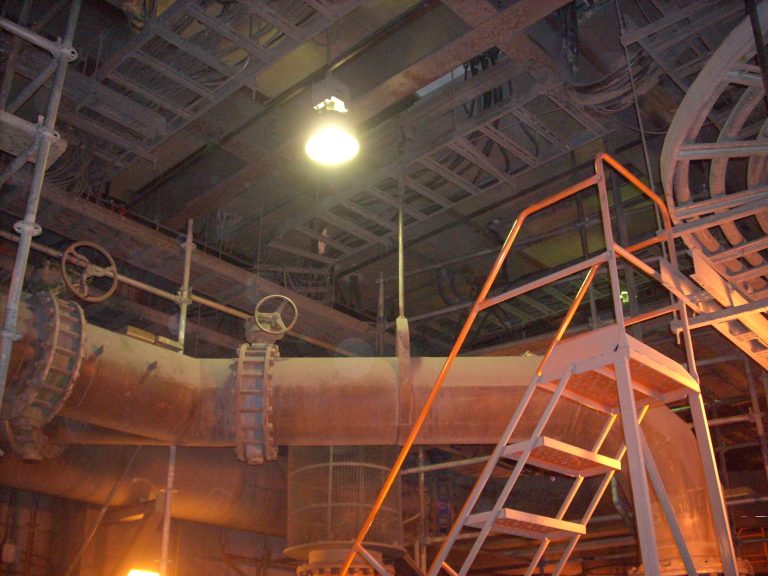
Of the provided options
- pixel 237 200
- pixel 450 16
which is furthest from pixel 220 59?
pixel 237 200

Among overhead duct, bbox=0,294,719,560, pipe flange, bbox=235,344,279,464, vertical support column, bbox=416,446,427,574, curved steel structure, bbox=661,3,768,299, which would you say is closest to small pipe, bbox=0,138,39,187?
overhead duct, bbox=0,294,719,560

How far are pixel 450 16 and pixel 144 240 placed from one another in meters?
4.26

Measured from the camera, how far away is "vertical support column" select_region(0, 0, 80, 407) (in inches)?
210

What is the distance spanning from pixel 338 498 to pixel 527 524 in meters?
4.29

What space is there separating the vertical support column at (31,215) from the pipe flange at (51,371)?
212mm

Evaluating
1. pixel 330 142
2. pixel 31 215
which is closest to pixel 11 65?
→ pixel 31 215

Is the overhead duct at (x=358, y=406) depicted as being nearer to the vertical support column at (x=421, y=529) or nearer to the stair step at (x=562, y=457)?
the stair step at (x=562, y=457)

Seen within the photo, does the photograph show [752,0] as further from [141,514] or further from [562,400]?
[141,514]

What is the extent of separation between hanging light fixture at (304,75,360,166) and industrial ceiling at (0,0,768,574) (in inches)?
21.2

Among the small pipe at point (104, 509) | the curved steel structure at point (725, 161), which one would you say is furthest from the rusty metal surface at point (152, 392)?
the curved steel structure at point (725, 161)

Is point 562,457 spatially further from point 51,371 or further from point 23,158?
point 23,158

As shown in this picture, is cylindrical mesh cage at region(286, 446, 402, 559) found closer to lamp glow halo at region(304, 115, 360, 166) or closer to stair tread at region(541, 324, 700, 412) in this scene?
lamp glow halo at region(304, 115, 360, 166)

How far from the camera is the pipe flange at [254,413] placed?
7.01 meters

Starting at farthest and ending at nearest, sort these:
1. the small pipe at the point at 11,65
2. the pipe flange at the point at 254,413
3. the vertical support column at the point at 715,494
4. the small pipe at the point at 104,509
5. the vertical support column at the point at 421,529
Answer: the vertical support column at the point at 421,529, the small pipe at the point at 104,509, the pipe flange at the point at 254,413, the small pipe at the point at 11,65, the vertical support column at the point at 715,494
